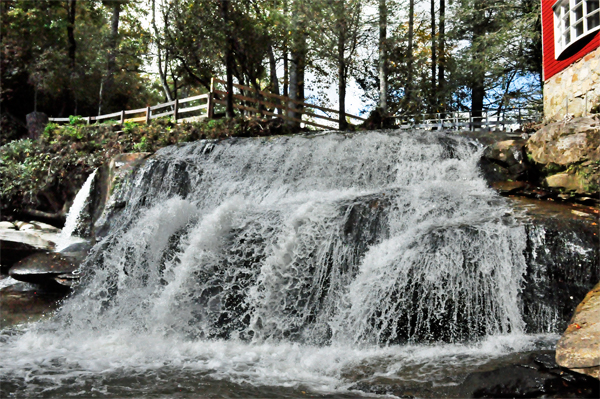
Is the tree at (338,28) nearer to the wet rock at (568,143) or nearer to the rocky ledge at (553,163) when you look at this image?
the rocky ledge at (553,163)

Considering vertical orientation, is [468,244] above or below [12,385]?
above

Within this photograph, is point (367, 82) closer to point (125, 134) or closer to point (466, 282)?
point (125, 134)

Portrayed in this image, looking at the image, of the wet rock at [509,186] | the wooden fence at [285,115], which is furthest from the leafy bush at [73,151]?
the wet rock at [509,186]

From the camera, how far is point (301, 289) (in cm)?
676

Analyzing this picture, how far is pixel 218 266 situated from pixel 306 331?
1.76m

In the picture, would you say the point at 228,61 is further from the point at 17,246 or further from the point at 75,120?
the point at 17,246

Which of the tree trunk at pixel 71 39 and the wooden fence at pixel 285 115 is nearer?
the wooden fence at pixel 285 115

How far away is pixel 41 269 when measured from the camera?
30.8ft

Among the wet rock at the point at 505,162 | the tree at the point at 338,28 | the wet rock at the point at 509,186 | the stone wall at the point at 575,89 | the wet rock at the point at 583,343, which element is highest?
the tree at the point at 338,28

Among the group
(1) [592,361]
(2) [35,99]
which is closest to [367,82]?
(2) [35,99]

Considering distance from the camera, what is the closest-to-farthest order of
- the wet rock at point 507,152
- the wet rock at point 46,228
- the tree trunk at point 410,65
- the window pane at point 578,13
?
the wet rock at point 507,152 → the window pane at point 578,13 → the wet rock at point 46,228 → the tree trunk at point 410,65

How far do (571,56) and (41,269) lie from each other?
1230 cm

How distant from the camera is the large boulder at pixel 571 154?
25.8 feet

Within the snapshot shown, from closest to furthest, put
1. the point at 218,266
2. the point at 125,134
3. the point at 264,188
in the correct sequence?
the point at 218,266
the point at 264,188
the point at 125,134
